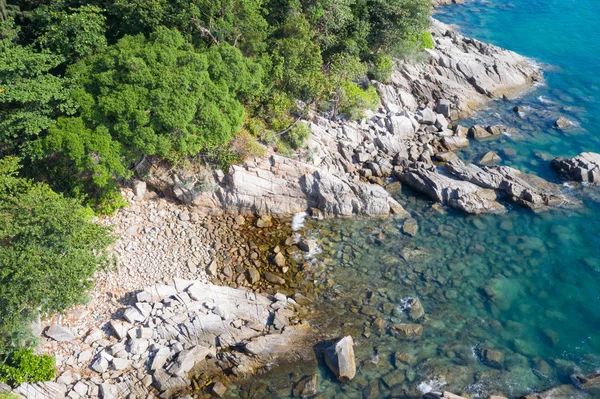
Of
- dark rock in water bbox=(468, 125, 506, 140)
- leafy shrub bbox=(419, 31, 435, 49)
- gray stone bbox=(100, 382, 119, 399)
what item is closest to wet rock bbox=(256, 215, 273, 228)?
gray stone bbox=(100, 382, 119, 399)

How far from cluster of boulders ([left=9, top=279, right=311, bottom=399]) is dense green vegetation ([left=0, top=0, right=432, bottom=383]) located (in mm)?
2516

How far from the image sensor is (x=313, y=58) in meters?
36.9

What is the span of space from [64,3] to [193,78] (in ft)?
45.5

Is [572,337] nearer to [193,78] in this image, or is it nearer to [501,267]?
[501,267]

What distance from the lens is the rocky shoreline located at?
24734mm

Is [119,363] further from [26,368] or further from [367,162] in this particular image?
[367,162]

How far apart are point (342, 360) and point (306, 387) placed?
2.42m

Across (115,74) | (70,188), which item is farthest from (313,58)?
(70,188)

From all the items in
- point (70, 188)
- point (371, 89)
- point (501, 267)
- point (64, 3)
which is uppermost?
point (64, 3)

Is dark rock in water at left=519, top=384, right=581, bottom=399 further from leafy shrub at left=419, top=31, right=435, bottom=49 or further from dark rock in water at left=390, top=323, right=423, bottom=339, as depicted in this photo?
leafy shrub at left=419, top=31, right=435, bottom=49

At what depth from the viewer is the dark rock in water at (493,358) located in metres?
25.9

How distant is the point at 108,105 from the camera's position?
1080 inches

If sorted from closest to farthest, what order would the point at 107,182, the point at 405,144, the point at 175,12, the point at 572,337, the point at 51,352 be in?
the point at 51,352 → the point at 572,337 → the point at 107,182 → the point at 175,12 → the point at 405,144

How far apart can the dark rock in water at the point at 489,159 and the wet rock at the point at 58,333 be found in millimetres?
35090
